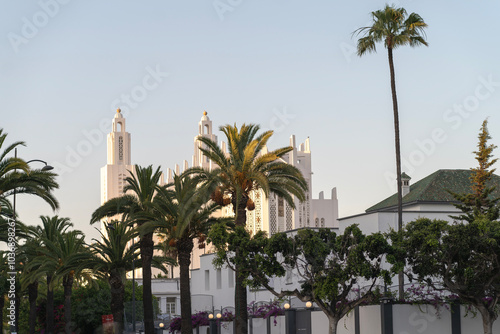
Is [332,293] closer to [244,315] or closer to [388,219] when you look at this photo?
[244,315]

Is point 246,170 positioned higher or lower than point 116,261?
higher

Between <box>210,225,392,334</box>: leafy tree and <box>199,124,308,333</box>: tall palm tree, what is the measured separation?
1971 mm

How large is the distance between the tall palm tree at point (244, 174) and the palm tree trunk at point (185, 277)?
199 inches

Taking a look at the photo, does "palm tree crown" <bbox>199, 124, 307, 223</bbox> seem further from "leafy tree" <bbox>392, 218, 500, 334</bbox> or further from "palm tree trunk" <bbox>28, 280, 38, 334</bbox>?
"palm tree trunk" <bbox>28, 280, 38, 334</bbox>

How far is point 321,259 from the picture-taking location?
31.9 metres

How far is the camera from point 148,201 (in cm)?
4009

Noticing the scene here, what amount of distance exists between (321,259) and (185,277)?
9.97m

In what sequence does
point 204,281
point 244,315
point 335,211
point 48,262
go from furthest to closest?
point 335,211 < point 204,281 < point 48,262 < point 244,315

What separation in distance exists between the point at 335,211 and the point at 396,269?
230 ft

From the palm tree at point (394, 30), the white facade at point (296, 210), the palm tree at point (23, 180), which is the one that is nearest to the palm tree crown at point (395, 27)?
the palm tree at point (394, 30)

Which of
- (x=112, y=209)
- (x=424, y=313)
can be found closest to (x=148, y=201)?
(x=112, y=209)

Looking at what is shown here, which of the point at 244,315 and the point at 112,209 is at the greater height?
the point at 112,209

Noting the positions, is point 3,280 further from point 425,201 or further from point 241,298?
point 425,201

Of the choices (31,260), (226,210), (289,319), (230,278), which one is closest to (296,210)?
(226,210)
